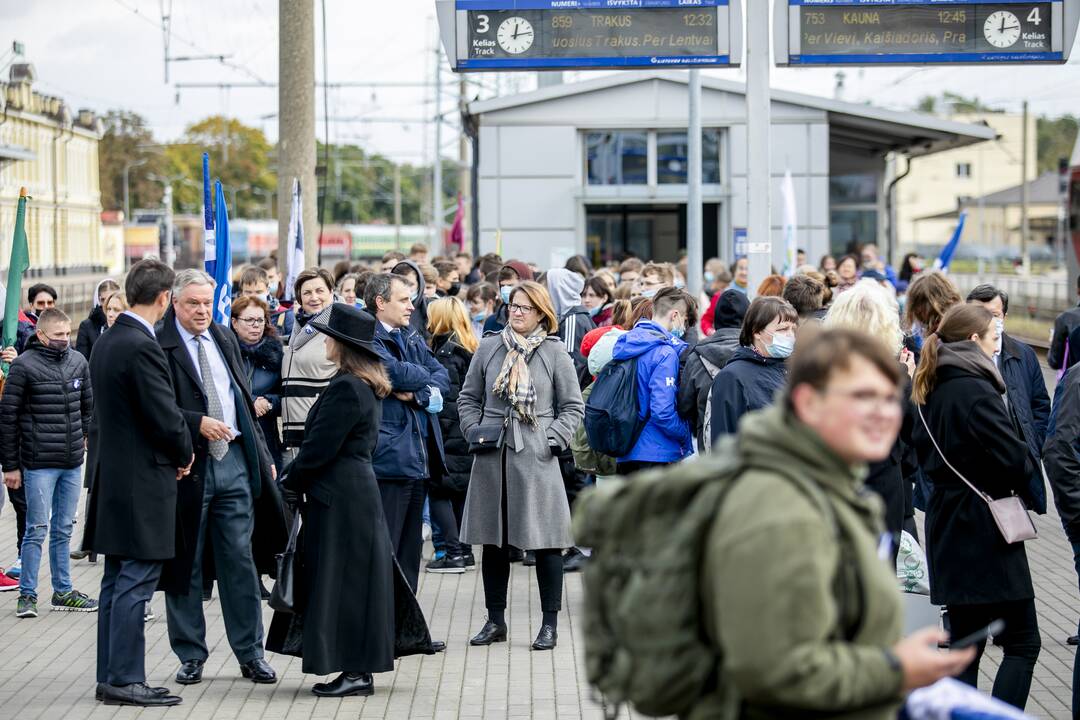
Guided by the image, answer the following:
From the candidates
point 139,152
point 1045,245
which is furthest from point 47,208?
point 1045,245

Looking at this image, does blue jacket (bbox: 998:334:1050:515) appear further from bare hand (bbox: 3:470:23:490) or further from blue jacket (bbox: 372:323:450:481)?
bare hand (bbox: 3:470:23:490)

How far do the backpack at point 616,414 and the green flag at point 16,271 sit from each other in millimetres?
3529

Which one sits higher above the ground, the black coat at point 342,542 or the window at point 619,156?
the window at point 619,156

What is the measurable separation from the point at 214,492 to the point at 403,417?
1.22 meters

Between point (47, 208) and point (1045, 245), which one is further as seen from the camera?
point (1045, 245)

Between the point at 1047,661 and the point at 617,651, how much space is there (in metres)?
4.88

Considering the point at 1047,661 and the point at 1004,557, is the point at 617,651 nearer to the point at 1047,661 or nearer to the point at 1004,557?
the point at 1004,557

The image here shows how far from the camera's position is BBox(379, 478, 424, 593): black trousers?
770 cm

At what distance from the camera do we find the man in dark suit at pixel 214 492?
22.3ft

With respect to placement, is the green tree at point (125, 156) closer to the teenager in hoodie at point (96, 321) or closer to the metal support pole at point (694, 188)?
the metal support pole at point (694, 188)

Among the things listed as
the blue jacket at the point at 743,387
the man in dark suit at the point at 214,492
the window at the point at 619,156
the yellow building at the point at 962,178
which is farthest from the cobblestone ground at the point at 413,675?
the yellow building at the point at 962,178

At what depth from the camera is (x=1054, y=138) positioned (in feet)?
401

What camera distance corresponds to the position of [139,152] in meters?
87.0

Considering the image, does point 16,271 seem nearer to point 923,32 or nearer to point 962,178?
point 923,32
